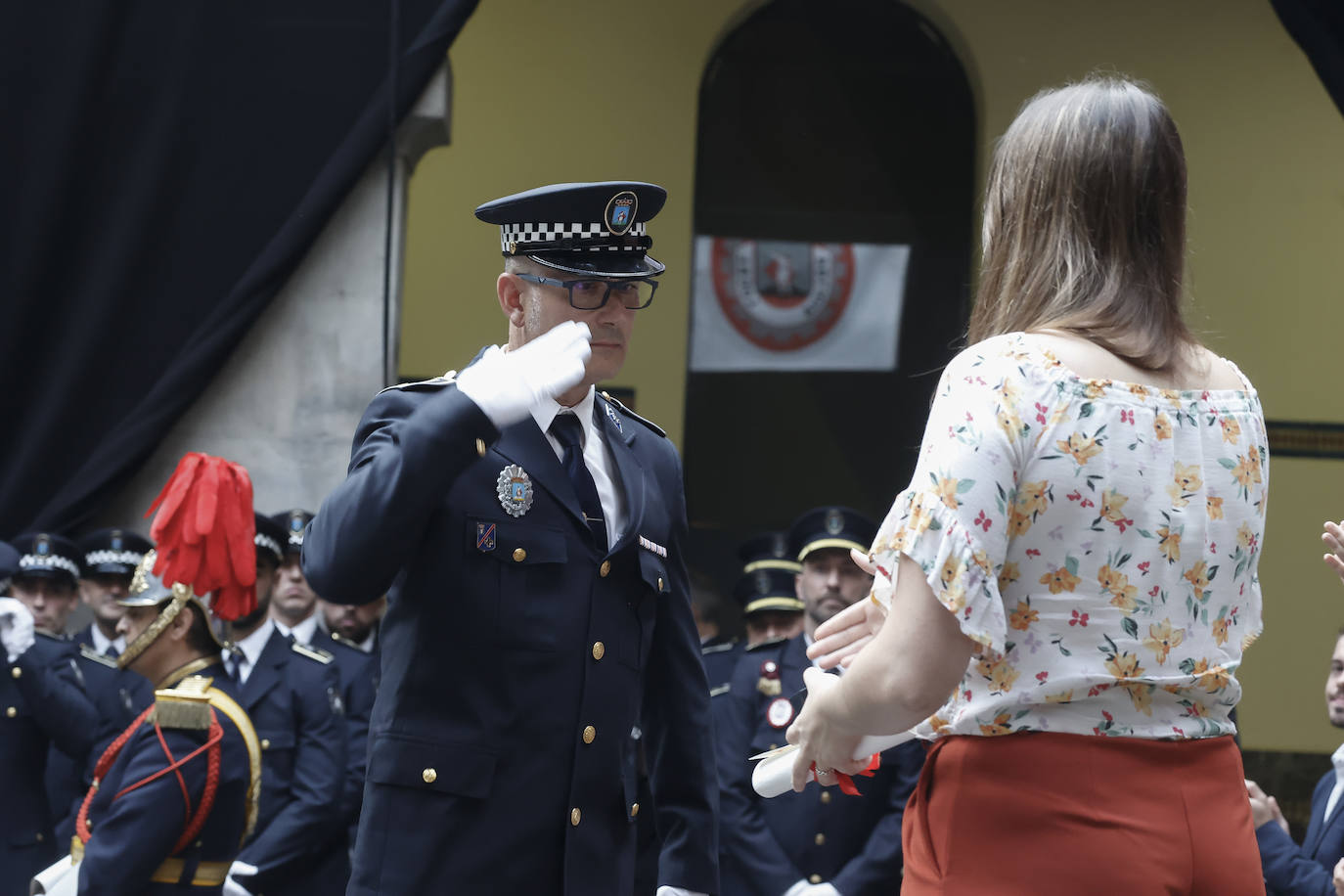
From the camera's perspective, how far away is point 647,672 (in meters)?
2.70

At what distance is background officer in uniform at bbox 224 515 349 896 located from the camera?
5176 millimetres

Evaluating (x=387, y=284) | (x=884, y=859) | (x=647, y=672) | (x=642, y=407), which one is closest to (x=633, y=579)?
(x=647, y=672)

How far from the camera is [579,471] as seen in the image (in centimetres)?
255

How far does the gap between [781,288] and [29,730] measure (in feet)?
16.5

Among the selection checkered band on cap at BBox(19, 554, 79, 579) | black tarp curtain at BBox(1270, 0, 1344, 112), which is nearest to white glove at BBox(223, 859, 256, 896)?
checkered band on cap at BBox(19, 554, 79, 579)

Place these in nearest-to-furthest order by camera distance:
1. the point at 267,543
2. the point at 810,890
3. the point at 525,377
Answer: the point at 525,377
the point at 810,890
the point at 267,543

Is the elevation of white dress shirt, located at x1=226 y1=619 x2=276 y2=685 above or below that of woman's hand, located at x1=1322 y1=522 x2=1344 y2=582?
below

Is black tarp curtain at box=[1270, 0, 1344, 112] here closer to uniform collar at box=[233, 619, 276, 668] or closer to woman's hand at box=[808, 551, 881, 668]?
uniform collar at box=[233, 619, 276, 668]

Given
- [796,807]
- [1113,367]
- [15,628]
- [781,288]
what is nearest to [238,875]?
[15,628]

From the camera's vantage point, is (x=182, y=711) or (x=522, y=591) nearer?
(x=522, y=591)

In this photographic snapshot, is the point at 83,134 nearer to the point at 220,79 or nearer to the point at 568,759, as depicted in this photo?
the point at 220,79

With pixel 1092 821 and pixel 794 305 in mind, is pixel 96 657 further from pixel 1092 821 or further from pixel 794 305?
pixel 1092 821

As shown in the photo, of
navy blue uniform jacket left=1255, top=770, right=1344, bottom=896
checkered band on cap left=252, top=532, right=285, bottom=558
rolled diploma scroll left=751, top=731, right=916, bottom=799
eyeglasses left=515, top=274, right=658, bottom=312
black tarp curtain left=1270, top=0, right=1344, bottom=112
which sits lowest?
navy blue uniform jacket left=1255, top=770, right=1344, bottom=896

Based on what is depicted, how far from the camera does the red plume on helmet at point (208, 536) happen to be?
4039 millimetres
